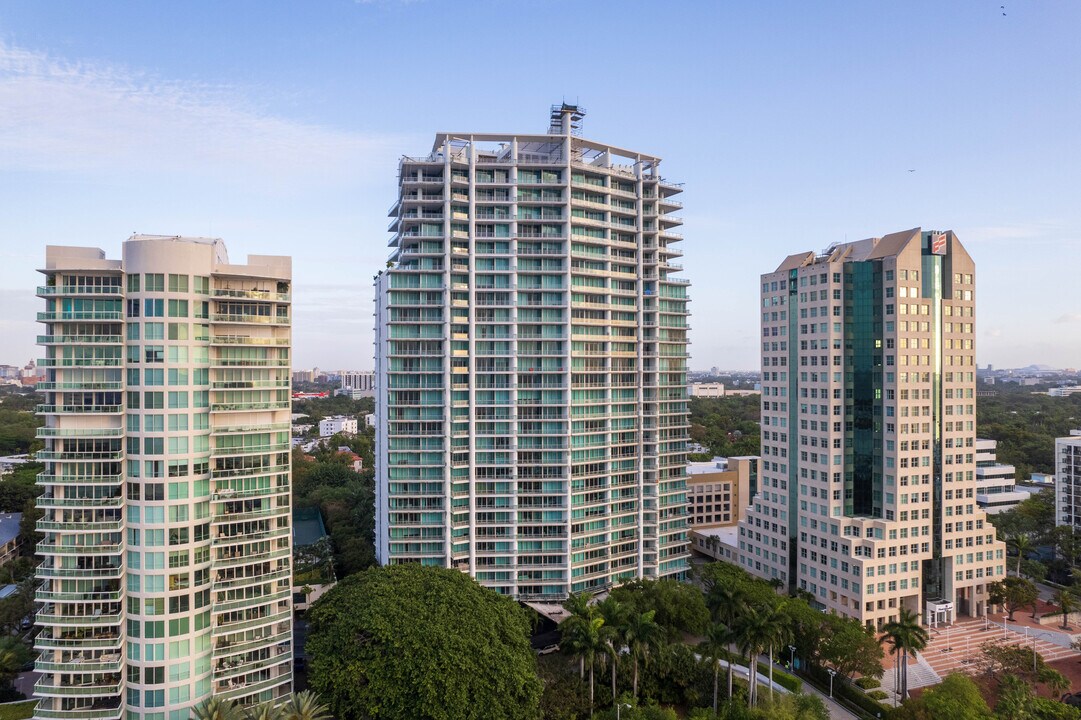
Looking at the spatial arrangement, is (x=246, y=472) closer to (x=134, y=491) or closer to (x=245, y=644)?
(x=134, y=491)

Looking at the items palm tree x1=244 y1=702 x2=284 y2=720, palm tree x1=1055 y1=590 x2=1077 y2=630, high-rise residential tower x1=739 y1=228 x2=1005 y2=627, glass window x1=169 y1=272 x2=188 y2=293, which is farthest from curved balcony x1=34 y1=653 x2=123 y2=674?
palm tree x1=1055 y1=590 x2=1077 y2=630

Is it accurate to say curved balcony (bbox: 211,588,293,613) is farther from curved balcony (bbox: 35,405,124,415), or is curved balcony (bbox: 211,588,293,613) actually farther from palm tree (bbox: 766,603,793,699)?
palm tree (bbox: 766,603,793,699)

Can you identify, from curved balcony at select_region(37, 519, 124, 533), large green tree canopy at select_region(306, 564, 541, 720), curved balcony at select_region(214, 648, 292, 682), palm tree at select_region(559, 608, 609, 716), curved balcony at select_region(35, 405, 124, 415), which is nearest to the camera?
large green tree canopy at select_region(306, 564, 541, 720)

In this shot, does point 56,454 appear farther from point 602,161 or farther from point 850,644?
point 850,644

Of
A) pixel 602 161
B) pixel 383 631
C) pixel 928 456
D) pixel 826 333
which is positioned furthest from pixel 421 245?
pixel 928 456

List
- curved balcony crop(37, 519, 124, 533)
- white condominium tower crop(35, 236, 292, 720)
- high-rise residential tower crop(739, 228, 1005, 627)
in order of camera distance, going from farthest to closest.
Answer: high-rise residential tower crop(739, 228, 1005, 627) → white condominium tower crop(35, 236, 292, 720) → curved balcony crop(37, 519, 124, 533)
